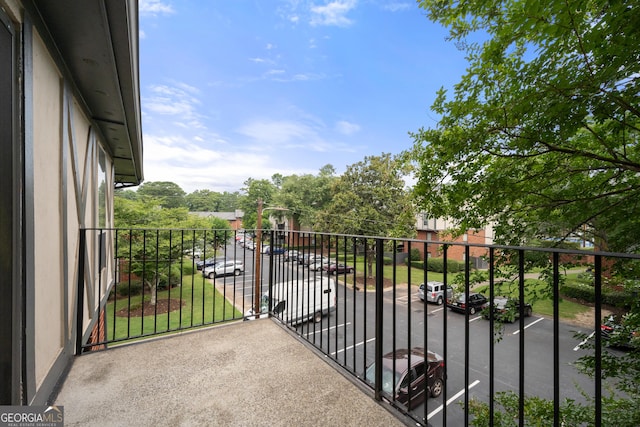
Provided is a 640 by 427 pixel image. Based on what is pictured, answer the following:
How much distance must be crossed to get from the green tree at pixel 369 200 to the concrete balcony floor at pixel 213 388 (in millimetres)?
13001

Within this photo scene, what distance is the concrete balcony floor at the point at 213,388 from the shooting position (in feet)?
4.71

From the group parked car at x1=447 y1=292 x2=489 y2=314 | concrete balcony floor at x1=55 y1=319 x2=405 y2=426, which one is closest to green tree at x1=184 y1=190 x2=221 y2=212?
parked car at x1=447 y1=292 x2=489 y2=314

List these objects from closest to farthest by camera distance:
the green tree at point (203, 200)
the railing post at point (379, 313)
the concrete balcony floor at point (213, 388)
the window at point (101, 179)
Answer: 1. the concrete balcony floor at point (213, 388)
2. the railing post at point (379, 313)
3. the window at point (101, 179)
4. the green tree at point (203, 200)

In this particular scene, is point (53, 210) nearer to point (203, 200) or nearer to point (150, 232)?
point (150, 232)

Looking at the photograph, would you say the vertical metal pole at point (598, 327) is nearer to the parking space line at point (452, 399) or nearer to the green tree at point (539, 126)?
the green tree at point (539, 126)

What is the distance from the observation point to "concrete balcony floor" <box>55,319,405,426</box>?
56.6 inches

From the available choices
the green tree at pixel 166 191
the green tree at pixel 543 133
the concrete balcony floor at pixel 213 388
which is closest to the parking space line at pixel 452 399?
the green tree at pixel 543 133

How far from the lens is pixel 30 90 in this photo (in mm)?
1380

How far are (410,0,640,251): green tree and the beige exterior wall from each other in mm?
3111

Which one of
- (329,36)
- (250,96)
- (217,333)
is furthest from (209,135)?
(217,333)

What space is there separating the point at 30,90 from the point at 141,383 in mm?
1834

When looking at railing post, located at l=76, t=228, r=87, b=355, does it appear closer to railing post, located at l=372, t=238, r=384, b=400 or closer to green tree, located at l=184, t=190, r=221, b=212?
railing post, located at l=372, t=238, r=384, b=400

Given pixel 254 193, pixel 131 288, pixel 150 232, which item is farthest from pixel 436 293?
pixel 254 193

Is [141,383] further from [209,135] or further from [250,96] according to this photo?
[209,135]
